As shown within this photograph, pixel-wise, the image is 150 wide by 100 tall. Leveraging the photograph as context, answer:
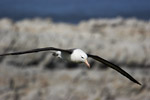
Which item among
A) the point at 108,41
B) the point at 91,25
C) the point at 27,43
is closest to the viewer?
the point at 27,43

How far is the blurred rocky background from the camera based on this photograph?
1444cm

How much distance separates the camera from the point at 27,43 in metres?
15.0

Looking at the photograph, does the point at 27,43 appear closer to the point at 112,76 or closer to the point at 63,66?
the point at 63,66

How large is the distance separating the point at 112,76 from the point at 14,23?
141 inches

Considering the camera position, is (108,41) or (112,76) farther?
(108,41)

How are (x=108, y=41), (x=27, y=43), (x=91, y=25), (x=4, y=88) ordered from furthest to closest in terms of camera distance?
(x=91, y=25) < (x=108, y=41) < (x=27, y=43) < (x=4, y=88)

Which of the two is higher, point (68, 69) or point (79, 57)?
point (79, 57)

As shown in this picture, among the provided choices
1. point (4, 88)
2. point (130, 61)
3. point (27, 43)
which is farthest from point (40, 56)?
point (130, 61)

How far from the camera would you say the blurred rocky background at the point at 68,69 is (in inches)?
568

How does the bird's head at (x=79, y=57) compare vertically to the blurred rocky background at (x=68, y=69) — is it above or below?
above

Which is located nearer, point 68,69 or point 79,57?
Result: point 79,57

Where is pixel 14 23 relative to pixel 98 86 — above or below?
above

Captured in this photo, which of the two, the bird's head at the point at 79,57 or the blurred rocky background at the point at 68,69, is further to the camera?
the blurred rocky background at the point at 68,69

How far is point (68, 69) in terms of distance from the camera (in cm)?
1497
